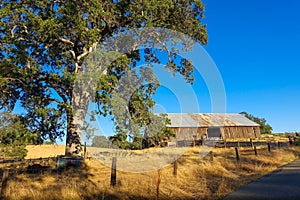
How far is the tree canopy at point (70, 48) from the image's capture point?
11258 mm

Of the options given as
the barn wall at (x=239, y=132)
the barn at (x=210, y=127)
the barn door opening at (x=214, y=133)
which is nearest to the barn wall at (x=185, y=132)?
the barn at (x=210, y=127)

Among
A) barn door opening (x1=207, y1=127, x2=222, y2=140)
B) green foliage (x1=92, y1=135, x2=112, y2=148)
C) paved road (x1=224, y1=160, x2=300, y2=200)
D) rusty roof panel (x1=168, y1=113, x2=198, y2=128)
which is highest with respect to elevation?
rusty roof panel (x1=168, y1=113, x2=198, y2=128)

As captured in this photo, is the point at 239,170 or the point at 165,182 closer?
the point at 165,182

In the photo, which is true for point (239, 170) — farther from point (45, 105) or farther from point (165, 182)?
point (45, 105)

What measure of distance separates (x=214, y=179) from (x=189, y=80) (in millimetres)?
8263

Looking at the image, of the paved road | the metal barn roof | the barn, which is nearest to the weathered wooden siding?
the barn

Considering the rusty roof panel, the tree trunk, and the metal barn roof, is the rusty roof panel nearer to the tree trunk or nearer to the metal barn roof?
the metal barn roof

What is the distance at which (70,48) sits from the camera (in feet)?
47.9

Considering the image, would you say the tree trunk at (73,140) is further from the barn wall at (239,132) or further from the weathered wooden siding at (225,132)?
the barn wall at (239,132)

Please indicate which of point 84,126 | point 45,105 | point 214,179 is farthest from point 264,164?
point 45,105

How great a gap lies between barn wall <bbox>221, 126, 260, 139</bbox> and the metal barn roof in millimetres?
888

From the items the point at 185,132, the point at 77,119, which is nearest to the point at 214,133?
the point at 185,132

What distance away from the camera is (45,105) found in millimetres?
12664

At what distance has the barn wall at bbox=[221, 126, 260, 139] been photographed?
4170 cm
